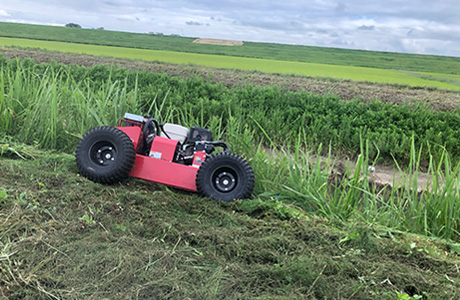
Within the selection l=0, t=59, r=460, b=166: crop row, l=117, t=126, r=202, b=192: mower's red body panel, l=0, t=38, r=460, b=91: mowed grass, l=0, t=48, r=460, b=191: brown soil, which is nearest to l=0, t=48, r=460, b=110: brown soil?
l=0, t=48, r=460, b=191: brown soil

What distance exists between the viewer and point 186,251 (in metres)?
2.03

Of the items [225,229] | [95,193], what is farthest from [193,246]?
[95,193]

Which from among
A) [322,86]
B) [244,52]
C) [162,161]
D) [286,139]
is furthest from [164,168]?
[244,52]

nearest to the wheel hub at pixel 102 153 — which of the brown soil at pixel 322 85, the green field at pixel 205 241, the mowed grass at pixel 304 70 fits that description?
the green field at pixel 205 241

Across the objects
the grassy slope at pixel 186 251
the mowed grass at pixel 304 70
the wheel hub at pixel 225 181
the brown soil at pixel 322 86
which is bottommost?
the grassy slope at pixel 186 251

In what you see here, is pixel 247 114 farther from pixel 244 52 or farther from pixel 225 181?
pixel 244 52

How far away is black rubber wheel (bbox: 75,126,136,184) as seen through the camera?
2.81m

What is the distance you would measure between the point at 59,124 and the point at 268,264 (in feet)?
9.73

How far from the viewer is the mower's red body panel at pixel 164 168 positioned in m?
2.89

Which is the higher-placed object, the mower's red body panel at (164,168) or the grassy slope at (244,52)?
the grassy slope at (244,52)

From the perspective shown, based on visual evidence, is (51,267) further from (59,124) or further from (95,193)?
(59,124)

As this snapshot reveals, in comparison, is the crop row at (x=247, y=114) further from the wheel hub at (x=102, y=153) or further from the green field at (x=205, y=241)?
the wheel hub at (x=102, y=153)

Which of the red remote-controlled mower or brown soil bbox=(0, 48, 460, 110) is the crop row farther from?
brown soil bbox=(0, 48, 460, 110)

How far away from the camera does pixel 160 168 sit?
293cm
